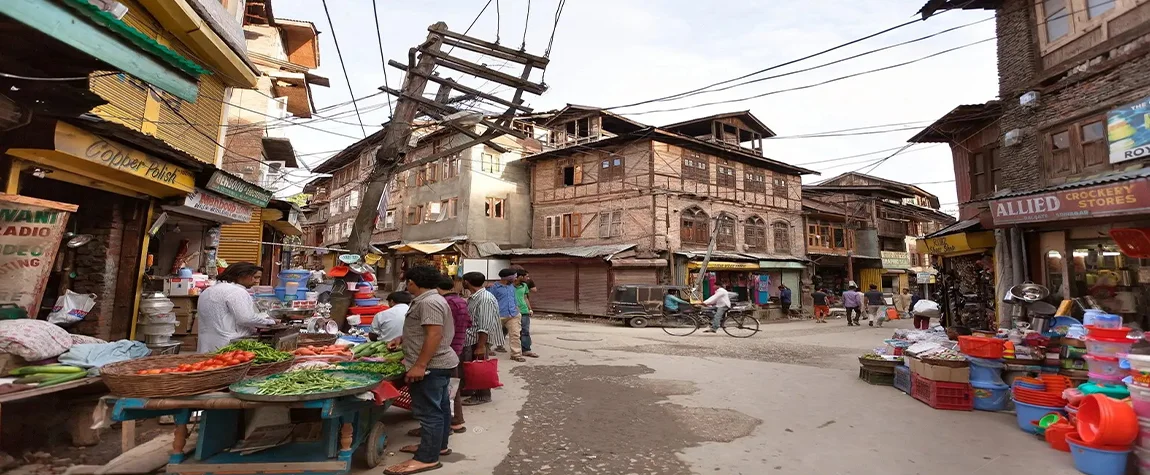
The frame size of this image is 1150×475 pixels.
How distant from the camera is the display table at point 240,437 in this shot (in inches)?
137

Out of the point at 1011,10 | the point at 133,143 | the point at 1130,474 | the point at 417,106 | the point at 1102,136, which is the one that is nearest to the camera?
the point at 1130,474

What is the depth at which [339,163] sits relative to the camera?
35969 mm

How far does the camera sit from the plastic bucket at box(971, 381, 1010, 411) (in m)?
6.31

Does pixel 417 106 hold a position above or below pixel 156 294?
above

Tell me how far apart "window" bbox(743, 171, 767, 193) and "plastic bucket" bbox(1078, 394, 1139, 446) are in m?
23.0

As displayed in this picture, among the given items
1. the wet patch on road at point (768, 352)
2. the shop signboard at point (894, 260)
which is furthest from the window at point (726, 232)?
the shop signboard at point (894, 260)

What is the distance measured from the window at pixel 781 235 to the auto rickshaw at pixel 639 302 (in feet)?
33.4

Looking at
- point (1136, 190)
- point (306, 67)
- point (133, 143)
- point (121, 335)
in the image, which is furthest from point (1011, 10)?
point (306, 67)

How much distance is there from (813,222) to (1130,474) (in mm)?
27769

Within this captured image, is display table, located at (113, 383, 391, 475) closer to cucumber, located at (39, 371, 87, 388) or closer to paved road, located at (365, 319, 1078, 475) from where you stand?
paved road, located at (365, 319, 1078, 475)

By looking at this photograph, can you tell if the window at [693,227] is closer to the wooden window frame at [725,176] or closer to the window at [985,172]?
the wooden window frame at [725,176]

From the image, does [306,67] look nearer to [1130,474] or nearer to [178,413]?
[178,413]

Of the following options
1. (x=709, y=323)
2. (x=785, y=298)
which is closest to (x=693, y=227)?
(x=785, y=298)

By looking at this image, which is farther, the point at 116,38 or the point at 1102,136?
the point at 1102,136
